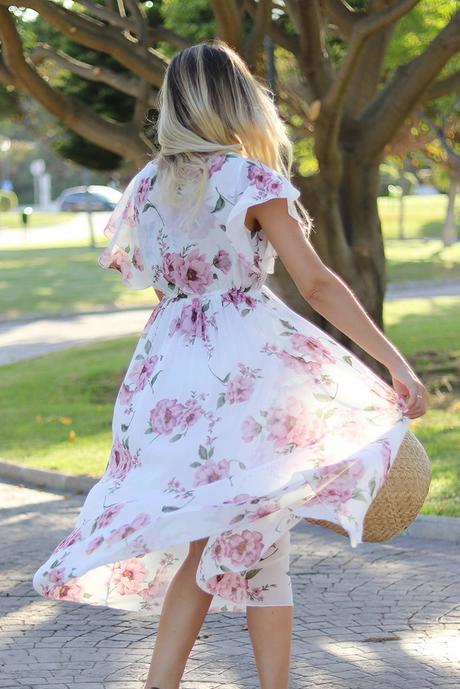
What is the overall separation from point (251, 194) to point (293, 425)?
662 mm

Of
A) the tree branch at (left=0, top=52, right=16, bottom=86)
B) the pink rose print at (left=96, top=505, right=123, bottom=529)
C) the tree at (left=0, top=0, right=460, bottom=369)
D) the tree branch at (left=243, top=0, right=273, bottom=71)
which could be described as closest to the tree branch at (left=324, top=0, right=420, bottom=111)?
the tree at (left=0, top=0, right=460, bottom=369)

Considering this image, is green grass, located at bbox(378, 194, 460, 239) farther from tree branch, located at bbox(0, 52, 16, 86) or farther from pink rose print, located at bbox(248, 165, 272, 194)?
pink rose print, located at bbox(248, 165, 272, 194)

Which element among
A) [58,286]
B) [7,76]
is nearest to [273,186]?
[7,76]

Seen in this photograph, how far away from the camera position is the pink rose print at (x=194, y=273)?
3.72 m

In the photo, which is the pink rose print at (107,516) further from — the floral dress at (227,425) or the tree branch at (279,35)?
the tree branch at (279,35)

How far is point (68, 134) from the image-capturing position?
2919 cm

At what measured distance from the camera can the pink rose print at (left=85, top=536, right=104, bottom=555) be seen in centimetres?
351

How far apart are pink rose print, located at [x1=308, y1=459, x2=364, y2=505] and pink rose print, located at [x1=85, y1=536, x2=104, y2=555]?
0.59 metres

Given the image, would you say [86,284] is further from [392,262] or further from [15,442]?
[15,442]

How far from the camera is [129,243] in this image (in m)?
4.10

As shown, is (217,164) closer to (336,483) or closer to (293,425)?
(293,425)

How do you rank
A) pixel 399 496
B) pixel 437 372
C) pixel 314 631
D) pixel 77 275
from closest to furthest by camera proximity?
pixel 399 496 → pixel 314 631 → pixel 437 372 → pixel 77 275

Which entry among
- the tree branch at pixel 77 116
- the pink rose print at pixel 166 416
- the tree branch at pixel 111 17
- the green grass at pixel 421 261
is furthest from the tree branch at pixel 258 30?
the green grass at pixel 421 261

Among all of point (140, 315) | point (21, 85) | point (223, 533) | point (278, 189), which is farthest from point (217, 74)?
point (140, 315)
